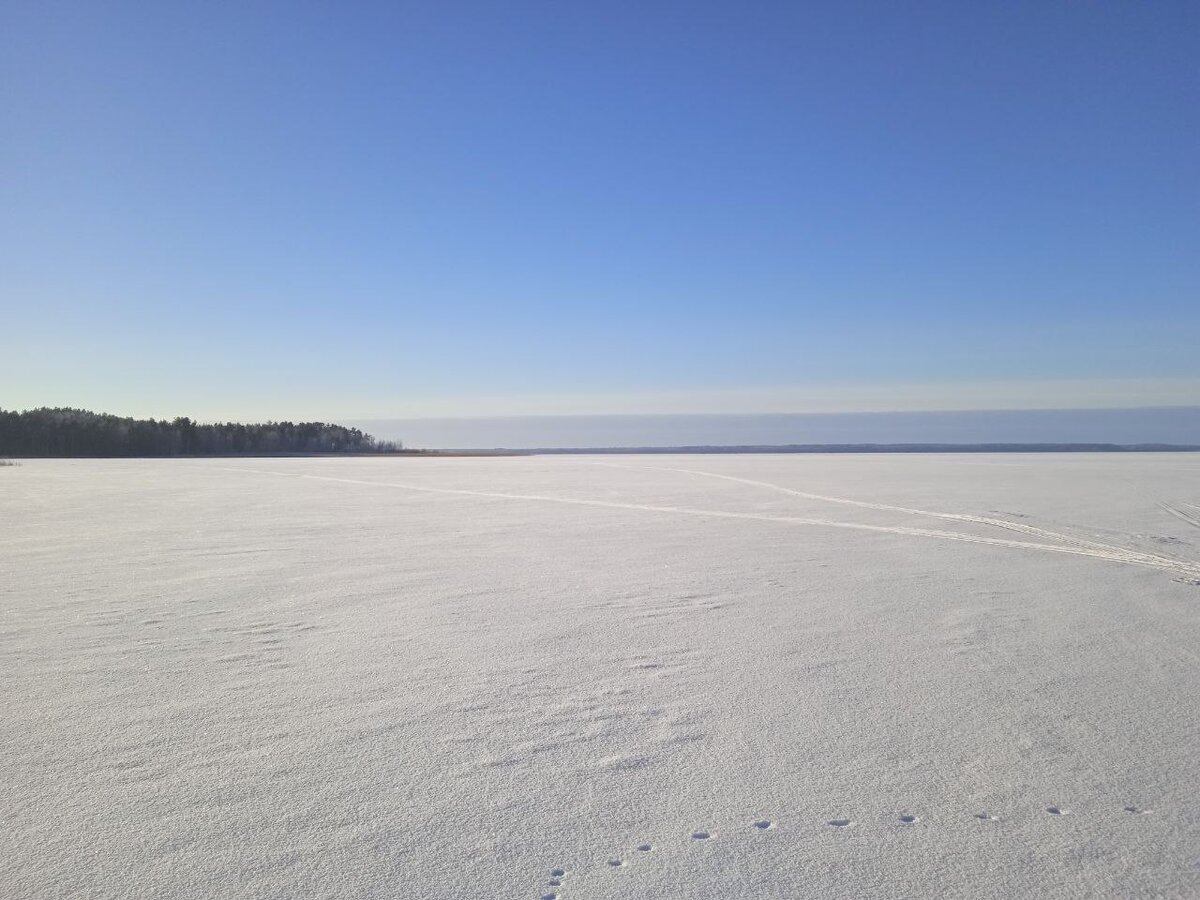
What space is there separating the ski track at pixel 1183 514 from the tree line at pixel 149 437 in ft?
102

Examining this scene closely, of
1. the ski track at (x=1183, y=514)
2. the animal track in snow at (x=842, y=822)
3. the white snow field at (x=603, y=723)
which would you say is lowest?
the animal track in snow at (x=842, y=822)

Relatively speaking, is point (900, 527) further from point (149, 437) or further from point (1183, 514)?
point (149, 437)

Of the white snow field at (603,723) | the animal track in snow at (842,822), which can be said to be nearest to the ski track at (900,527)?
the white snow field at (603,723)

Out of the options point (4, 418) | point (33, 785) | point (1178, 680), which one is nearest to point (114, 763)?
point (33, 785)

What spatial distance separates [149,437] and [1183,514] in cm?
3766

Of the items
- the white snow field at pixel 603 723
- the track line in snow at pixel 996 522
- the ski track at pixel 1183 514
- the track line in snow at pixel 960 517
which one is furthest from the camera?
the ski track at pixel 1183 514

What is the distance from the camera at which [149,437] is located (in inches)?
1406

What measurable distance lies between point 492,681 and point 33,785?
5.33 feet

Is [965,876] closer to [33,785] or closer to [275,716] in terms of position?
[275,716]

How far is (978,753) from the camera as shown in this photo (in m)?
2.72

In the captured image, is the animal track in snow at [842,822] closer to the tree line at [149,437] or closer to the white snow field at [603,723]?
the white snow field at [603,723]

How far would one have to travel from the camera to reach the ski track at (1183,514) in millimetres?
8648

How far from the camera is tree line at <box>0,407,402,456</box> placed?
110ft

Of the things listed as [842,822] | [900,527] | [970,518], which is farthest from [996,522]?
[842,822]
